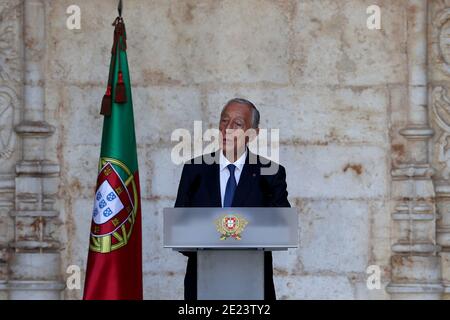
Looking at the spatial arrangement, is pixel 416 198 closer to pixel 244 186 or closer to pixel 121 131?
pixel 121 131

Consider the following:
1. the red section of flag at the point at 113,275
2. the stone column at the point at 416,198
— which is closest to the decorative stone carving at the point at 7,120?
the red section of flag at the point at 113,275

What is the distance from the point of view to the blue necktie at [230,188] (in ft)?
30.5

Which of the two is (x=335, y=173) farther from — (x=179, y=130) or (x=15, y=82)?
(x=15, y=82)

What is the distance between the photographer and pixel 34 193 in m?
11.5

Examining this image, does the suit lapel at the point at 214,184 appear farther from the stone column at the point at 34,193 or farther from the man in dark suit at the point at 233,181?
the stone column at the point at 34,193

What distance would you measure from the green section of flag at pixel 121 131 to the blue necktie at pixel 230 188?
1.50 m

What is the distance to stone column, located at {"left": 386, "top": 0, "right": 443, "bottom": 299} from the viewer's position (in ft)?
37.4

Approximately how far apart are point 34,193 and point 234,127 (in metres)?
2.67

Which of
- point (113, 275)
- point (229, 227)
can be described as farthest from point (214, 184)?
point (113, 275)

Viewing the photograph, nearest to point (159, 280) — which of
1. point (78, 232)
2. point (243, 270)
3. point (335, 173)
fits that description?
point (78, 232)

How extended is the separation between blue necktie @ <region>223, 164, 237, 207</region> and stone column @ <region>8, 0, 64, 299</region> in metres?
2.52

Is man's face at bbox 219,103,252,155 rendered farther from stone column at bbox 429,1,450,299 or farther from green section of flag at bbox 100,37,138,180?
stone column at bbox 429,1,450,299
